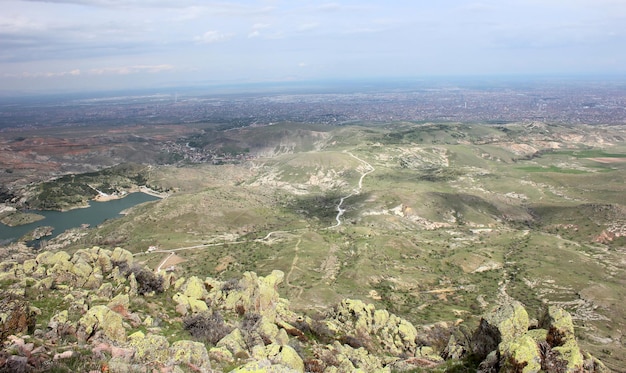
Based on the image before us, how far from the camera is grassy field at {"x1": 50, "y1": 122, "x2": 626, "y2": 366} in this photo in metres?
74.1

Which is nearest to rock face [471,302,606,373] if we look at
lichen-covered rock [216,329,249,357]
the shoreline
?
lichen-covered rock [216,329,249,357]

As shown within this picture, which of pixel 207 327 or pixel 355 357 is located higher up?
pixel 207 327

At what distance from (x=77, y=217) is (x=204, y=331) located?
156m

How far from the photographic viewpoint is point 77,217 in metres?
162

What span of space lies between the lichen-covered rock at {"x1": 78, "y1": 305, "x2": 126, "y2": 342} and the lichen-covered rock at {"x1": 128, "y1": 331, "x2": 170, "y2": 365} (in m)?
3.36

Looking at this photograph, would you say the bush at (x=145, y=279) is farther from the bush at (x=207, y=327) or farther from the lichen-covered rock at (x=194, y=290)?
the bush at (x=207, y=327)

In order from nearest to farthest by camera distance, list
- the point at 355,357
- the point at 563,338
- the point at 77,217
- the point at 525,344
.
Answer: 1. the point at 525,344
2. the point at 563,338
3. the point at 355,357
4. the point at 77,217

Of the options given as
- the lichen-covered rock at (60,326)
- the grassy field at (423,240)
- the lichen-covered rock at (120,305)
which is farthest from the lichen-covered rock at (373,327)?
the lichen-covered rock at (60,326)

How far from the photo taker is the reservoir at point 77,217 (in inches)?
5688

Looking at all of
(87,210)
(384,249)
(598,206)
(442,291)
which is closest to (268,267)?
(384,249)

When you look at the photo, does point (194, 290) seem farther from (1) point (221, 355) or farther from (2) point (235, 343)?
(1) point (221, 355)

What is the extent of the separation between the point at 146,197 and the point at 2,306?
17324 cm

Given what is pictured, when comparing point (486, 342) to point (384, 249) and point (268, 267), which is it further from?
point (384, 249)

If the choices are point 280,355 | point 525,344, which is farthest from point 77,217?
point 525,344
